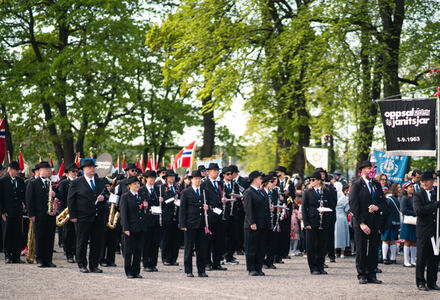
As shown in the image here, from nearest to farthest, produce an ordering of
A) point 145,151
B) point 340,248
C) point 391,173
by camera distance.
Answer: point 340,248
point 391,173
point 145,151

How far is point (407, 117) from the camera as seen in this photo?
1141cm

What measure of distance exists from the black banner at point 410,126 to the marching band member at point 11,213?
8.44 metres

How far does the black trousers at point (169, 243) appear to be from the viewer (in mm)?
15117

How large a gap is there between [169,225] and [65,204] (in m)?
2.49

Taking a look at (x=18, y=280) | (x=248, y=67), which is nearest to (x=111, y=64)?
(x=248, y=67)

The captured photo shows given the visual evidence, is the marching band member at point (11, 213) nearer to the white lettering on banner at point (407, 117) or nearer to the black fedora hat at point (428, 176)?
the white lettering on banner at point (407, 117)

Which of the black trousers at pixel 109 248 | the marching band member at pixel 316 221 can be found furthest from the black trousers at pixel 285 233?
the black trousers at pixel 109 248

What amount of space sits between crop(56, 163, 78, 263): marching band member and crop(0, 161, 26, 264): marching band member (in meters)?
0.93

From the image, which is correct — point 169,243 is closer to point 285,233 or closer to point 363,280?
point 285,233

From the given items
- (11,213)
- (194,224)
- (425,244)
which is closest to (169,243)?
(194,224)

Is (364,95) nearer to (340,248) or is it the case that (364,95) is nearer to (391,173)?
(391,173)

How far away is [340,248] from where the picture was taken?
17125 millimetres

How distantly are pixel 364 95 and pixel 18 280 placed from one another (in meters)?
15.3

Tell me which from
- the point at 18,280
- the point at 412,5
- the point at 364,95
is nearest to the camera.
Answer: the point at 18,280
